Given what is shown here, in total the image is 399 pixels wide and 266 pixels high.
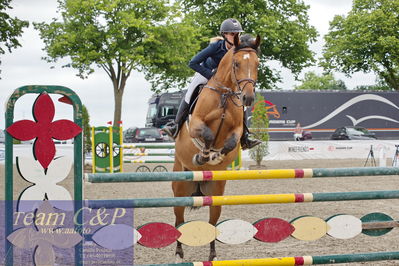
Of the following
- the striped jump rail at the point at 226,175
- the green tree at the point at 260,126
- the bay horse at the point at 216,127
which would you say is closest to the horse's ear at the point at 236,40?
the bay horse at the point at 216,127

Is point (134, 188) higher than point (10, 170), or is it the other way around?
point (10, 170)

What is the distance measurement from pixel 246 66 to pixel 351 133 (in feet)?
79.0

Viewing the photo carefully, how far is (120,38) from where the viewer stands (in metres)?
27.6

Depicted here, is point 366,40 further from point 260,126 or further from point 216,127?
point 216,127

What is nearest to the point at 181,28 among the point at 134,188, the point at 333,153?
the point at 333,153

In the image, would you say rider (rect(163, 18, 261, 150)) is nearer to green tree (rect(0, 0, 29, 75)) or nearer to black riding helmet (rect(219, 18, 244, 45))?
black riding helmet (rect(219, 18, 244, 45))

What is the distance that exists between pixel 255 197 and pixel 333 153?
1747cm

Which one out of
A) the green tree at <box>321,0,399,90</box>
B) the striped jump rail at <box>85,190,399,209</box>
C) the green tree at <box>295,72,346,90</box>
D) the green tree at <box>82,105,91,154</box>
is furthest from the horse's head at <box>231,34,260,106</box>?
the green tree at <box>295,72,346,90</box>

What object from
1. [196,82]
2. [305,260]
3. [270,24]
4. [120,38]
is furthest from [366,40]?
[305,260]

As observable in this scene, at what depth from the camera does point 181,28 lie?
27.9m

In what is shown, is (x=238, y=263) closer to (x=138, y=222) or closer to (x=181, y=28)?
(x=138, y=222)

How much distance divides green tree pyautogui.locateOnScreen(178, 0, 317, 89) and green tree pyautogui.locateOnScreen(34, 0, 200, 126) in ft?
7.07

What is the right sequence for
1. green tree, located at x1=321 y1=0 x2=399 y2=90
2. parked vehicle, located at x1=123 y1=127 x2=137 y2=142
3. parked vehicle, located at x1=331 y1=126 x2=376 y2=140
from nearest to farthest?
parked vehicle, located at x1=331 y1=126 x2=376 y2=140 → parked vehicle, located at x1=123 y1=127 x2=137 y2=142 → green tree, located at x1=321 y1=0 x2=399 y2=90

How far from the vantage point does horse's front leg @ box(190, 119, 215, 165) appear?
4.48 m
